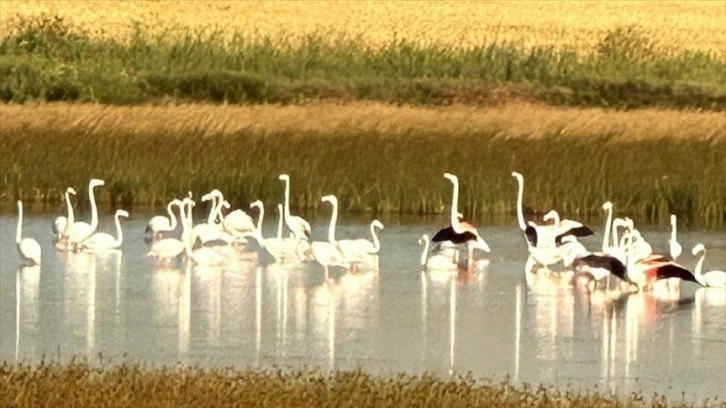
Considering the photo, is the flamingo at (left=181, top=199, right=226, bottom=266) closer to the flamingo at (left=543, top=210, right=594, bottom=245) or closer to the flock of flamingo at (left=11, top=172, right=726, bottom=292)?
the flock of flamingo at (left=11, top=172, right=726, bottom=292)

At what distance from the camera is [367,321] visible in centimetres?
Result: 1337

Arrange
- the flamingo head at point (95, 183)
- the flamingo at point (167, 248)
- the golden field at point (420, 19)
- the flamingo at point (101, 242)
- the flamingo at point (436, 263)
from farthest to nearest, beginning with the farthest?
the golden field at point (420, 19), the flamingo head at point (95, 183), the flamingo at point (101, 242), the flamingo at point (167, 248), the flamingo at point (436, 263)

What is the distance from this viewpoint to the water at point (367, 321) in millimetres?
11664

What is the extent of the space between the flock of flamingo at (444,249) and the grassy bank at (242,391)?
5648 millimetres

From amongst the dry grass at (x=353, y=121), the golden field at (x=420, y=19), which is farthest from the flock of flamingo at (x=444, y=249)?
the golden field at (x=420, y=19)

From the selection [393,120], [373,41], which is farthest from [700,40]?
[393,120]

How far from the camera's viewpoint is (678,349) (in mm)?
12516

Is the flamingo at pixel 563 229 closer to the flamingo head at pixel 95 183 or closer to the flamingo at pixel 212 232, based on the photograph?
the flamingo at pixel 212 232

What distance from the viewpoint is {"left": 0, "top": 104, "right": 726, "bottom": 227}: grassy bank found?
1962cm

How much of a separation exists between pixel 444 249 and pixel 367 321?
11.5ft

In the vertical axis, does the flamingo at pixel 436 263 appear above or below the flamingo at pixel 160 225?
below

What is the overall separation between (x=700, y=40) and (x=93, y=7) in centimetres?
1177

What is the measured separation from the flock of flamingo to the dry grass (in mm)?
4844

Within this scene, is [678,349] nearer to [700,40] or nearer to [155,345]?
[155,345]
